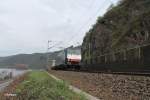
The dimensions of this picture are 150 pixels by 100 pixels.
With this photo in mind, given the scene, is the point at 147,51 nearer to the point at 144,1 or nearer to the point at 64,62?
the point at 144,1

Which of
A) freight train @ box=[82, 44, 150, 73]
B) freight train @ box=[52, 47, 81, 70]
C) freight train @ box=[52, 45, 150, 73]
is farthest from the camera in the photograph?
freight train @ box=[52, 47, 81, 70]

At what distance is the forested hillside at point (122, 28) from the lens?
51.0 metres

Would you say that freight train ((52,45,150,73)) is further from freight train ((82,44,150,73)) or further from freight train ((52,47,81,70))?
freight train ((52,47,81,70))

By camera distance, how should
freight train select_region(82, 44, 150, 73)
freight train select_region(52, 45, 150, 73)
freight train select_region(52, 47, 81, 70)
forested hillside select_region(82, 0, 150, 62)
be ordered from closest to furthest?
1. freight train select_region(82, 44, 150, 73)
2. freight train select_region(52, 45, 150, 73)
3. forested hillside select_region(82, 0, 150, 62)
4. freight train select_region(52, 47, 81, 70)

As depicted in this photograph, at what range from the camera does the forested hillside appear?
2008 inches

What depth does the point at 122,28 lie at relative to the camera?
57094 millimetres

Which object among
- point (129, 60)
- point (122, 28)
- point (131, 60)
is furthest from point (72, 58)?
point (131, 60)

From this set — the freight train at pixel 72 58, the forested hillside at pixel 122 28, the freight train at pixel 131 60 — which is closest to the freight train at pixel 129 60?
the freight train at pixel 131 60

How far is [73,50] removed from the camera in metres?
71.3

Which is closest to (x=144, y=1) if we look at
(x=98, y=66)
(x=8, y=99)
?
(x=98, y=66)

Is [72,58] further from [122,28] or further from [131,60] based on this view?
[131,60]

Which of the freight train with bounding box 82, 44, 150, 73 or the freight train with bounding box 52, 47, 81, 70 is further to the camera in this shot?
the freight train with bounding box 52, 47, 81, 70

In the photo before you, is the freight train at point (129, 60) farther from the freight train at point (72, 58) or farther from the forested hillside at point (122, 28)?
the freight train at point (72, 58)

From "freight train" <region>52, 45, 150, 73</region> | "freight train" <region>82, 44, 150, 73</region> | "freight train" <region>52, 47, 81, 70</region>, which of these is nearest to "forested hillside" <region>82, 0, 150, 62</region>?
"freight train" <region>52, 47, 81, 70</region>
